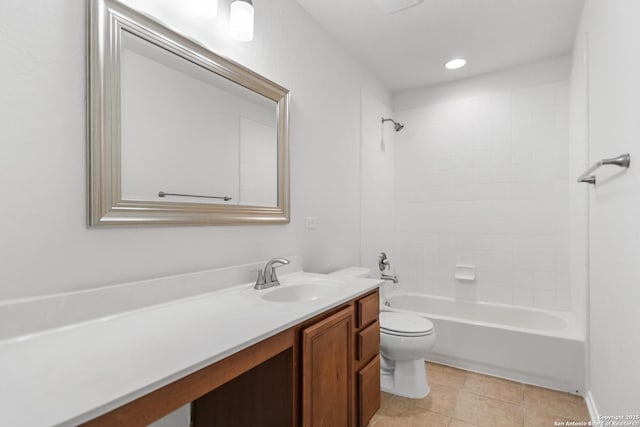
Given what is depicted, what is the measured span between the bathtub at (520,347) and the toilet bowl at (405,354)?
0.44m

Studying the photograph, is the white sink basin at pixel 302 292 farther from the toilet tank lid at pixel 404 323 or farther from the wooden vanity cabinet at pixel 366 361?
the toilet tank lid at pixel 404 323

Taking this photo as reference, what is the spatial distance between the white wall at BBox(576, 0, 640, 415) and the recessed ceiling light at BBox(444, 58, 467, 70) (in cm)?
96

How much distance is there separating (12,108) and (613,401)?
98.6 inches

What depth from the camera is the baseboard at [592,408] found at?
177cm

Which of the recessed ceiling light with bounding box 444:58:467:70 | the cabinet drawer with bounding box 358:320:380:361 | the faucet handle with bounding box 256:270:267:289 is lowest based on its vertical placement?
the cabinet drawer with bounding box 358:320:380:361

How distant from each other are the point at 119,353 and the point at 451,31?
8.89ft

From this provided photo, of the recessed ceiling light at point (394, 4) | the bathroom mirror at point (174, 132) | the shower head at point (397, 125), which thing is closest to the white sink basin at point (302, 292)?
the bathroom mirror at point (174, 132)

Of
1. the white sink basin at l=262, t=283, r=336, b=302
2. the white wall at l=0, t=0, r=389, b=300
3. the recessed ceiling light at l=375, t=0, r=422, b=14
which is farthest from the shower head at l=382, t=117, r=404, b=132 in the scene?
the white sink basin at l=262, t=283, r=336, b=302

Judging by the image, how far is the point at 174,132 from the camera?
138cm

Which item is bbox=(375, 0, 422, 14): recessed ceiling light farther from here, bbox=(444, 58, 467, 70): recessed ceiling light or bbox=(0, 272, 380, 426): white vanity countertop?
bbox=(0, 272, 380, 426): white vanity countertop

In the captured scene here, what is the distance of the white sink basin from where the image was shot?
1.62 metres

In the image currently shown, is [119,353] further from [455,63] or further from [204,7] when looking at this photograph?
[455,63]

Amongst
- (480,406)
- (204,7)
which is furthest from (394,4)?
(480,406)

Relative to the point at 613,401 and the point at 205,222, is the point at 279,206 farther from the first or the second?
the point at 613,401
